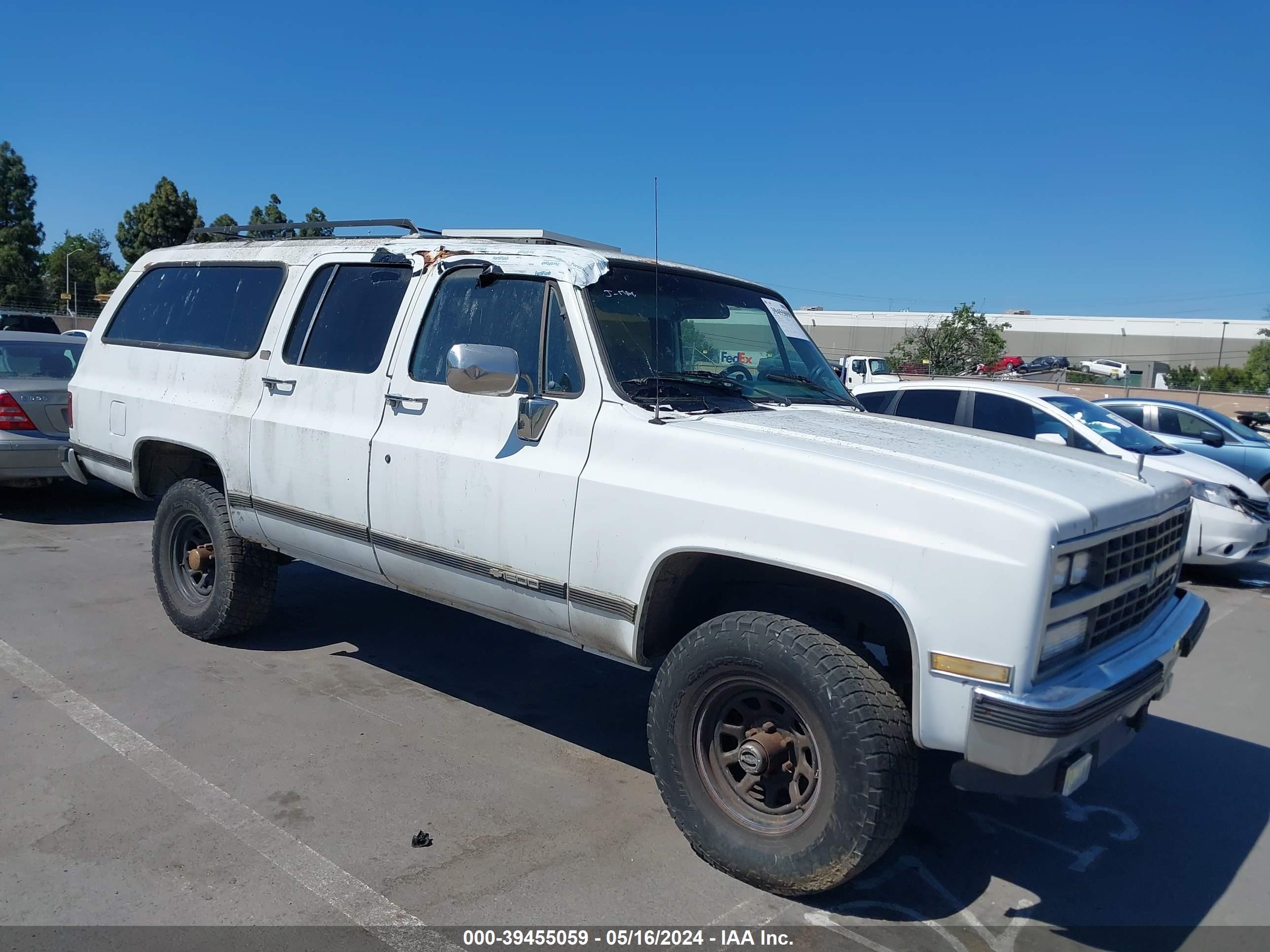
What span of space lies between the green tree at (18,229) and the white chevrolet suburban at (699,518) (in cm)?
4810

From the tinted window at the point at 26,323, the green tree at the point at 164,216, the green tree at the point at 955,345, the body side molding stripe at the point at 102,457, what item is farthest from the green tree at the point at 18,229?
the body side molding stripe at the point at 102,457

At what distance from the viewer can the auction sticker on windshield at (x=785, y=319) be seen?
4723mm

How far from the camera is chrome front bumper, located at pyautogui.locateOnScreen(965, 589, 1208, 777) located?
2.62 m

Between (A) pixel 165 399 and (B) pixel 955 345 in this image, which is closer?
(A) pixel 165 399

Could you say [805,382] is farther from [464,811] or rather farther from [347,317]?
[464,811]

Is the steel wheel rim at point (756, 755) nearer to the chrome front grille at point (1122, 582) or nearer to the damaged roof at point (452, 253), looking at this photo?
the chrome front grille at point (1122, 582)

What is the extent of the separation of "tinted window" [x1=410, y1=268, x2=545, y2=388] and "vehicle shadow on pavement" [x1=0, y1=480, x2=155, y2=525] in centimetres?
555

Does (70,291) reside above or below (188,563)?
above

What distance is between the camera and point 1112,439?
8445 mm

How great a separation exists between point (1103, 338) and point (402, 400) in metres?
66.3

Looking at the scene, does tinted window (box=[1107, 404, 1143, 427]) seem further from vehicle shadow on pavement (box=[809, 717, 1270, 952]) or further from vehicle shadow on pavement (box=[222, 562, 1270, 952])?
vehicle shadow on pavement (box=[809, 717, 1270, 952])

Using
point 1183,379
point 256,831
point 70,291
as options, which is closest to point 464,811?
point 256,831

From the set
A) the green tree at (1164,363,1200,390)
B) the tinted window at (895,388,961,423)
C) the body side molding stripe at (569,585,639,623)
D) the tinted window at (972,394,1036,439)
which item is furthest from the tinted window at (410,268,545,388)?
the green tree at (1164,363,1200,390)

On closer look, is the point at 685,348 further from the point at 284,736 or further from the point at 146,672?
the point at 146,672
